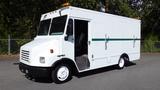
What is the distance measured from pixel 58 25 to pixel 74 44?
996 millimetres

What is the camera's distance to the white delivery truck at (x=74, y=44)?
10.4m

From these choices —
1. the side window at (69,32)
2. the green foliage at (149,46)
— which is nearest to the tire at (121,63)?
the side window at (69,32)

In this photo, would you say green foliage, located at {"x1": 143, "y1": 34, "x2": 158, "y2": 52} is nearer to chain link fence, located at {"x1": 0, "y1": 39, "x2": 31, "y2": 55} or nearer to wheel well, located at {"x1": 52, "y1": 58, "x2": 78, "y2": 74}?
chain link fence, located at {"x1": 0, "y1": 39, "x2": 31, "y2": 55}

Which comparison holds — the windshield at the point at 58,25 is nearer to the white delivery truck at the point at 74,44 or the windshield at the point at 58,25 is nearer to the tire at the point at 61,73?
the white delivery truck at the point at 74,44

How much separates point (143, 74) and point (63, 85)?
4492 mm

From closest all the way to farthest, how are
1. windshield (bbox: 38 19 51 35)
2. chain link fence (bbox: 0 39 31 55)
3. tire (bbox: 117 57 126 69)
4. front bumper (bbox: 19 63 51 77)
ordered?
front bumper (bbox: 19 63 51 77) < windshield (bbox: 38 19 51 35) < tire (bbox: 117 57 126 69) < chain link fence (bbox: 0 39 31 55)

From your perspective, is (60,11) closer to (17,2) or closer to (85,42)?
(85,42)

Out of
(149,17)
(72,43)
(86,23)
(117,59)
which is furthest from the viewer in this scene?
(149,17)

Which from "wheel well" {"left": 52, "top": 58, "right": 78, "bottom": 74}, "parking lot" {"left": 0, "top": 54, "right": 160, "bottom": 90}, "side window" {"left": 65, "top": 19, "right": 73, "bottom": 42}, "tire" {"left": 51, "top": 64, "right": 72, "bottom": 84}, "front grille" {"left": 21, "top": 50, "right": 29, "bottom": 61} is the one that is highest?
"side window" {"left": 65, "top": 19, "right": 73, "bottom": 42}

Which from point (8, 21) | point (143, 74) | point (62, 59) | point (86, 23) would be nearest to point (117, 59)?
point (143, 74)

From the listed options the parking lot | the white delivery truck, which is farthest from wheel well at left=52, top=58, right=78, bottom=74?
the parking lot

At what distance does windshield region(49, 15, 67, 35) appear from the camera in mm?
11016

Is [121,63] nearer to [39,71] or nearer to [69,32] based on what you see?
[69,32]

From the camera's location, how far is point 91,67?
12172 mm
